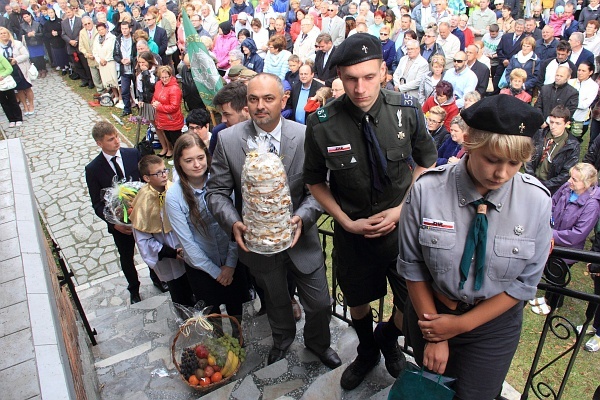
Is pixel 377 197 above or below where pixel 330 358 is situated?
above

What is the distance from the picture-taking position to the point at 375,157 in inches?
103

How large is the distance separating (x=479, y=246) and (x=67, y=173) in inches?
349

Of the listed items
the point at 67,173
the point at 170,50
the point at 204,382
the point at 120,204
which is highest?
the point at 120,204

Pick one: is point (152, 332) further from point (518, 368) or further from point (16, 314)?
point (518, 368)

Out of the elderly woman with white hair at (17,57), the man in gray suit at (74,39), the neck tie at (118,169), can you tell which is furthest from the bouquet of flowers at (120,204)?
the man in gray suit at (74,39)

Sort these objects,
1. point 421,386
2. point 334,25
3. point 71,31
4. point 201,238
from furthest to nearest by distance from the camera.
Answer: point 71,31 → point 334,25 → point 201,238 → point 421,386

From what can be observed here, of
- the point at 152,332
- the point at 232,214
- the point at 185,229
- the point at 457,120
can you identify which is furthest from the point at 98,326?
the point at 457,120

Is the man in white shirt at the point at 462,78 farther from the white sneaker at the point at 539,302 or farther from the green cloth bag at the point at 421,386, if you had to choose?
the green cloth bag at the point at 421,386

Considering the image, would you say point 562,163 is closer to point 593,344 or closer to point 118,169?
point 593,344

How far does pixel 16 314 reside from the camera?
8.87 ft

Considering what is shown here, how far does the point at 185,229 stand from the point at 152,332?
166 cm

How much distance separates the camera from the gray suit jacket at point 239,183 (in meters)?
3.12

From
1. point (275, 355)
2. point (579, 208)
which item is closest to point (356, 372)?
point (275, 355)

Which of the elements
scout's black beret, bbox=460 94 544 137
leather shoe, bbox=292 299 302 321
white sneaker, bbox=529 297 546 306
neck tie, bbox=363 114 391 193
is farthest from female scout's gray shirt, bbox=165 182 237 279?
white sneaker, bbox=529 297 546 306
